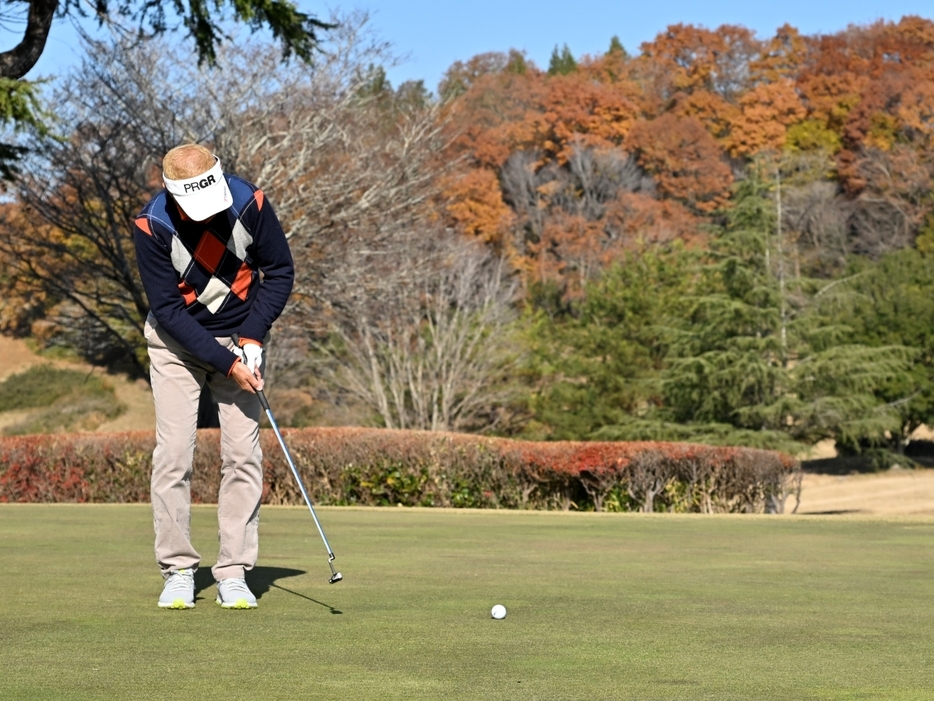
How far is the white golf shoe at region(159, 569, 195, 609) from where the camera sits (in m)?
4.78

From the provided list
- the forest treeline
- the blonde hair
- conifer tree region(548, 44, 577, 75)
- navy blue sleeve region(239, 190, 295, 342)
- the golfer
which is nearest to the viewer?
the blonde hair

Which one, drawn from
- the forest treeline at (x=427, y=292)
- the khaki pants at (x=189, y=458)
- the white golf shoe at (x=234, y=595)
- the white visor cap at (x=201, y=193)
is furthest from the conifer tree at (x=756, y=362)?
the white visor cap at (x=201, y=193)

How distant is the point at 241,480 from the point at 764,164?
26.3 metres

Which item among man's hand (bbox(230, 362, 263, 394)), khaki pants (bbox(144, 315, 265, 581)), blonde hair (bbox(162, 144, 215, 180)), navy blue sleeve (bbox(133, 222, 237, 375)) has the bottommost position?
khaki pants (bbox(144, 315, 265, 581))

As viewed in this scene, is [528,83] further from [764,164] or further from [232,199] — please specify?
[232,199]

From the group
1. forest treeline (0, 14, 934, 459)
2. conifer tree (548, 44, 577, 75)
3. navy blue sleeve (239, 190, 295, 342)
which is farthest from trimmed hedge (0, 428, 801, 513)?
conifer tree (548, 44, 577, 75)

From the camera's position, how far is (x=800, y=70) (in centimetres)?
6406

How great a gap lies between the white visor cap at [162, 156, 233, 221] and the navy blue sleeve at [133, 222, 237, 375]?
0.73 feet

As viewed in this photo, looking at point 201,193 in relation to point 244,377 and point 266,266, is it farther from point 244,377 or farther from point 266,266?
point 244,377

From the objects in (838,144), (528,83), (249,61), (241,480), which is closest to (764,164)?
(249,61)

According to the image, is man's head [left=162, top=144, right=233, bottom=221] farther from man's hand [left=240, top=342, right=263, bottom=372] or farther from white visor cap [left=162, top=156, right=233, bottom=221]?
man's hand [left=240, top=342, right=263, bottom=372]

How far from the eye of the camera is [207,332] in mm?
5012

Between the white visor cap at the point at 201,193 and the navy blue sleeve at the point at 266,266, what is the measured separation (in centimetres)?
20

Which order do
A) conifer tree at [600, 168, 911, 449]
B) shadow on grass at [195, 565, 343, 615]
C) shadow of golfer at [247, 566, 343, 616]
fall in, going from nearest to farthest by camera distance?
shadow of golfer at [247, 566, 343, 616] < shadow on grass at [195, 565, 343, 615] < conifer tree at [600, 168, 911, 449]
